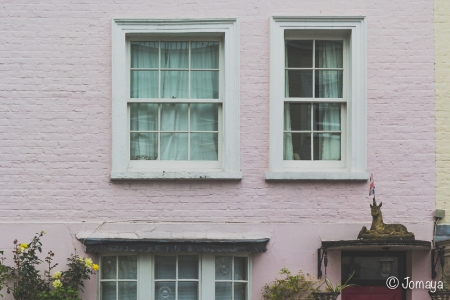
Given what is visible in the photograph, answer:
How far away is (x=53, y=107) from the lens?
1095 centimetres

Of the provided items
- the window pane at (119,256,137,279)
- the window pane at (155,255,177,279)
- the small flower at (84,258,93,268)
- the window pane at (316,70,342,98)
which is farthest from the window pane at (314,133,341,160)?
the small flower at (84,258,93,268)

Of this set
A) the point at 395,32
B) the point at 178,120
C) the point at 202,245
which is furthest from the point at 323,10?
the point at 202,245

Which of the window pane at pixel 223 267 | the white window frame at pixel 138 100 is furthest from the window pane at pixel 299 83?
the window pane at pixel 223 267

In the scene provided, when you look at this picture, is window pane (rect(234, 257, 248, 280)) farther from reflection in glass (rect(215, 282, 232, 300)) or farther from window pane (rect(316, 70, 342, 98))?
window pane (rect(316, 70, 342, 98))

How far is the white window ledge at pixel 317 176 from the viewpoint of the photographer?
35.3ft

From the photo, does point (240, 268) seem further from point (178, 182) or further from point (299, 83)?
point (299, 83)

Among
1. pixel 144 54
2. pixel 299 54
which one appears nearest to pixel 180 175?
pixel 144 54

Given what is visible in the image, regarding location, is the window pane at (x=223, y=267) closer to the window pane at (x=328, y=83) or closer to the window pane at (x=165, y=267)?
the window pane at (x=165, y=267)

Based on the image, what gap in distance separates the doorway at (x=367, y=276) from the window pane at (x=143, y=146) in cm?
281

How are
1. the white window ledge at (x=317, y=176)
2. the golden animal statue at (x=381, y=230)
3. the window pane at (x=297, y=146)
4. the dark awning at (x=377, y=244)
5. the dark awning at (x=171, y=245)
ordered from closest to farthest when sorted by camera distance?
the dark awning at (x=377, y=244) < the golden animal statue at (x=381, y=230) < the dark awning at (x=171, y=245) < the white window ledge at (x=317, y=176) < the window pane at (x=297, y=146)

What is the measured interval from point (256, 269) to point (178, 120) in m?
2.20

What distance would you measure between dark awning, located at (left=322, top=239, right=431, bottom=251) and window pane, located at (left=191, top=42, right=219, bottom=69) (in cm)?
278

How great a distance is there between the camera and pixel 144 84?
11.2m

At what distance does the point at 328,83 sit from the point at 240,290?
115 inches
